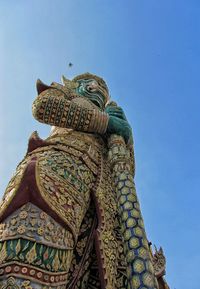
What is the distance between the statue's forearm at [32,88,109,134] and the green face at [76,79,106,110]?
2.61 feet

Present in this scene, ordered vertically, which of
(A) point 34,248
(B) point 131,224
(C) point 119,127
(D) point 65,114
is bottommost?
(A) point 34,248

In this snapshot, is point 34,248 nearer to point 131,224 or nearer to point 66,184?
point 66,184

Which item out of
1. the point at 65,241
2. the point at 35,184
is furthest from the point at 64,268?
the point at 35,184

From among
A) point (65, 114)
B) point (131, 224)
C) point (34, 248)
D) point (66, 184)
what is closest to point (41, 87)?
point (65, 114)

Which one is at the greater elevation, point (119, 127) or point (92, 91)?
point (92, 91)

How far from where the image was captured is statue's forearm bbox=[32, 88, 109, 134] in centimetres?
390

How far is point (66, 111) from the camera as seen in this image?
3.91 m

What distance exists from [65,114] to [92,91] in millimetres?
1090

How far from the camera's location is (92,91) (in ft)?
16.1

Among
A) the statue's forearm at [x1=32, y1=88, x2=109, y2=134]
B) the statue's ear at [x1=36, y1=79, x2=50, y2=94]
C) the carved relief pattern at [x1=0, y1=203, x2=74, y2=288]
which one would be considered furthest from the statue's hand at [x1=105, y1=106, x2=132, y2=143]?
the carved relief pattern at [x1=0, y1=203, x2=74, y2=288]

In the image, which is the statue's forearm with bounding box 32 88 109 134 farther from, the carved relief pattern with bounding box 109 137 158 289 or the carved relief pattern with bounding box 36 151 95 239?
the carved relief pattern with bounding box 36 151 95 239

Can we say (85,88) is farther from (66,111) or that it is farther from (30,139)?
(30,139)

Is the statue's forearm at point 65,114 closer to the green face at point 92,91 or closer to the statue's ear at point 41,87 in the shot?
the statue's ear at point 41,87

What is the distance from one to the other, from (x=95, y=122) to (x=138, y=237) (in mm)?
1364
